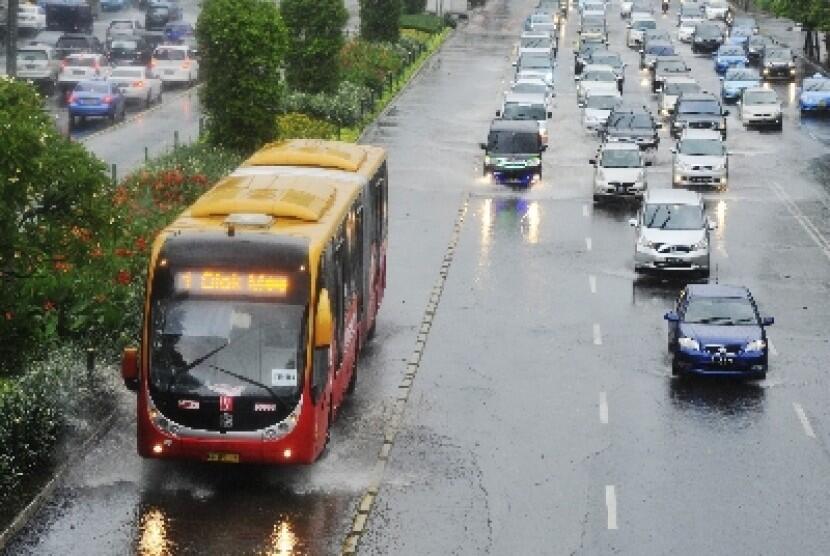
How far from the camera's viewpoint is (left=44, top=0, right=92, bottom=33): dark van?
323ft

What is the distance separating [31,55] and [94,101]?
32.4ft

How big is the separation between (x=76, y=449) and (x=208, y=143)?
2548cm

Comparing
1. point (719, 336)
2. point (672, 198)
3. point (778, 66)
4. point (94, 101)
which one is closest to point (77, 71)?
point (94, 101)

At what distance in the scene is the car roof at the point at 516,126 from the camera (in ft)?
180

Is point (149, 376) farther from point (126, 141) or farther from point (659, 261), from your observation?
point (126, 141)

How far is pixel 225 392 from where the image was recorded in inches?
885

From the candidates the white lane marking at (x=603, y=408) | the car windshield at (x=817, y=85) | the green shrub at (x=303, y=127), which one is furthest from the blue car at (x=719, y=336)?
the car windshield at (x=817, y=85)

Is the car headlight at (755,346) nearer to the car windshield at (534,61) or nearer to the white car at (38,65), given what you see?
the white car at (38,65)

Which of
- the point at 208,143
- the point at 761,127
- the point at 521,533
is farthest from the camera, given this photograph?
the point at 761,127

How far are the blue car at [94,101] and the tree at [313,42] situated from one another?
6569 mm

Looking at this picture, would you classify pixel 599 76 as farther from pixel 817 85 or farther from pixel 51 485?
pixel 51 485

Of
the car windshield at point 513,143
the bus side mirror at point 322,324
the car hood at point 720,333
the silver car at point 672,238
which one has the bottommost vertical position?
the car windshield at point 513,143

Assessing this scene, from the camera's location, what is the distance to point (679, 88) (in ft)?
236

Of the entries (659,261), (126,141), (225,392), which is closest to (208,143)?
(126,141)
